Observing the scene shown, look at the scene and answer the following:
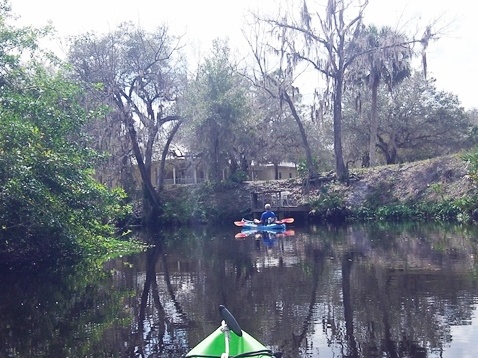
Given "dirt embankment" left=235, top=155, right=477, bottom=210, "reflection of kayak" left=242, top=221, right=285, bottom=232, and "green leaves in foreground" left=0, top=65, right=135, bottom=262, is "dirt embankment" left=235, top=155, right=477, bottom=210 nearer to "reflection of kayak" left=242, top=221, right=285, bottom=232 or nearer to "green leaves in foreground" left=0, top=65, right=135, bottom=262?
"reflection of kayak" left=242, top=221, right=285, bottom=232

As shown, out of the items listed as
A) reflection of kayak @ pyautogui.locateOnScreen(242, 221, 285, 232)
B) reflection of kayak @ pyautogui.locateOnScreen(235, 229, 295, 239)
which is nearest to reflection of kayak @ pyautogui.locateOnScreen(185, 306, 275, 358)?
reflection of kayak @ pyautogui.locateOnScreen(235, 229, 295, 239)

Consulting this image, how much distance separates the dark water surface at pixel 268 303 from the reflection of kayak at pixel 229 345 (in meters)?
1.72

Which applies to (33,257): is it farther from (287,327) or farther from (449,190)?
(449,190)

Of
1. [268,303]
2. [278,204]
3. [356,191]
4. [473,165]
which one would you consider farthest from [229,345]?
[278,204]

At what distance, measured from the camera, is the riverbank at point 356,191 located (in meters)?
34.2

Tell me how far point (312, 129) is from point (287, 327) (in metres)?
39.8

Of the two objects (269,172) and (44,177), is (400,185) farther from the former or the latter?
(269,172)

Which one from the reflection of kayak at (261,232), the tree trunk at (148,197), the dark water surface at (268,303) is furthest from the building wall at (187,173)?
the dark water surface at (268,303)

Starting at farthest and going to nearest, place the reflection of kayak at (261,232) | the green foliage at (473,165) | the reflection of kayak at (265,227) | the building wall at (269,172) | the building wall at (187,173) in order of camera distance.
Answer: the building wall at (269,172), the building wall at (187,173), the green foliage at (473,165), the reflection of kayak at (265,227), the reflection of kayak at (261,232)

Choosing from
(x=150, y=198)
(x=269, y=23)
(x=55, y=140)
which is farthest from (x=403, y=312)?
(x=150, y=198)

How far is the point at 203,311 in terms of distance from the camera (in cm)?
1114

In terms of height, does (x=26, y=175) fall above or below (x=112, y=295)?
above

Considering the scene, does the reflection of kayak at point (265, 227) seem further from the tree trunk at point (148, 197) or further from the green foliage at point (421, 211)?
the tree trunk at point (148, 197)

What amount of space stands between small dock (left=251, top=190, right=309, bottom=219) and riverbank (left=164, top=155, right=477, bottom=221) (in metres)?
0.33
